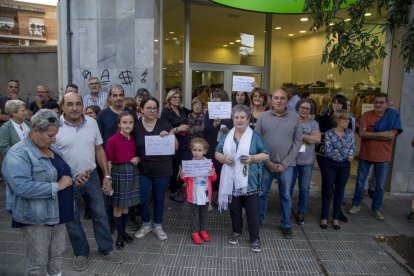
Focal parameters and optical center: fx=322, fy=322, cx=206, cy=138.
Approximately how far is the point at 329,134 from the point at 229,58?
5.42 metres

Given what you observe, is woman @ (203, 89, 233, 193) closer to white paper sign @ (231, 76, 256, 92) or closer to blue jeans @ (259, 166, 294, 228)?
white paper sign @ (231, 76, 256, 92)

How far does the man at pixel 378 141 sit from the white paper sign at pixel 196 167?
2862 millimetres

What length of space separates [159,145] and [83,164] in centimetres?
102

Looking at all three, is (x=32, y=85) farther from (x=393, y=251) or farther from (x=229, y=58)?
(x=393, y=251)

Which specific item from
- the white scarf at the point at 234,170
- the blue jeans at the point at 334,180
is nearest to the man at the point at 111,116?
the white scarf at the point at 234,170

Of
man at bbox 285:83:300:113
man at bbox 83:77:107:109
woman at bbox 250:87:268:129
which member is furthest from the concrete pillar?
man at bbox 285:83:300:113

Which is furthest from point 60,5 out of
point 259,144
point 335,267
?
point 335,267

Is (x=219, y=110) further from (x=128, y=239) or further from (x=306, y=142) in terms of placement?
(x=128, y=239)

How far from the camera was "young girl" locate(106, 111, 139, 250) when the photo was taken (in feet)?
12.9

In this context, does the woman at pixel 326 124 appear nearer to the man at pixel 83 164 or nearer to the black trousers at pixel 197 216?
the black trousers at pixel 197 216

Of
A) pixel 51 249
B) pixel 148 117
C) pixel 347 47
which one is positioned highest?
pixel 347 47

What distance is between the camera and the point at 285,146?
446cm

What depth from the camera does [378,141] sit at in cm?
527

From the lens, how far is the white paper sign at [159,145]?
13.5ft
